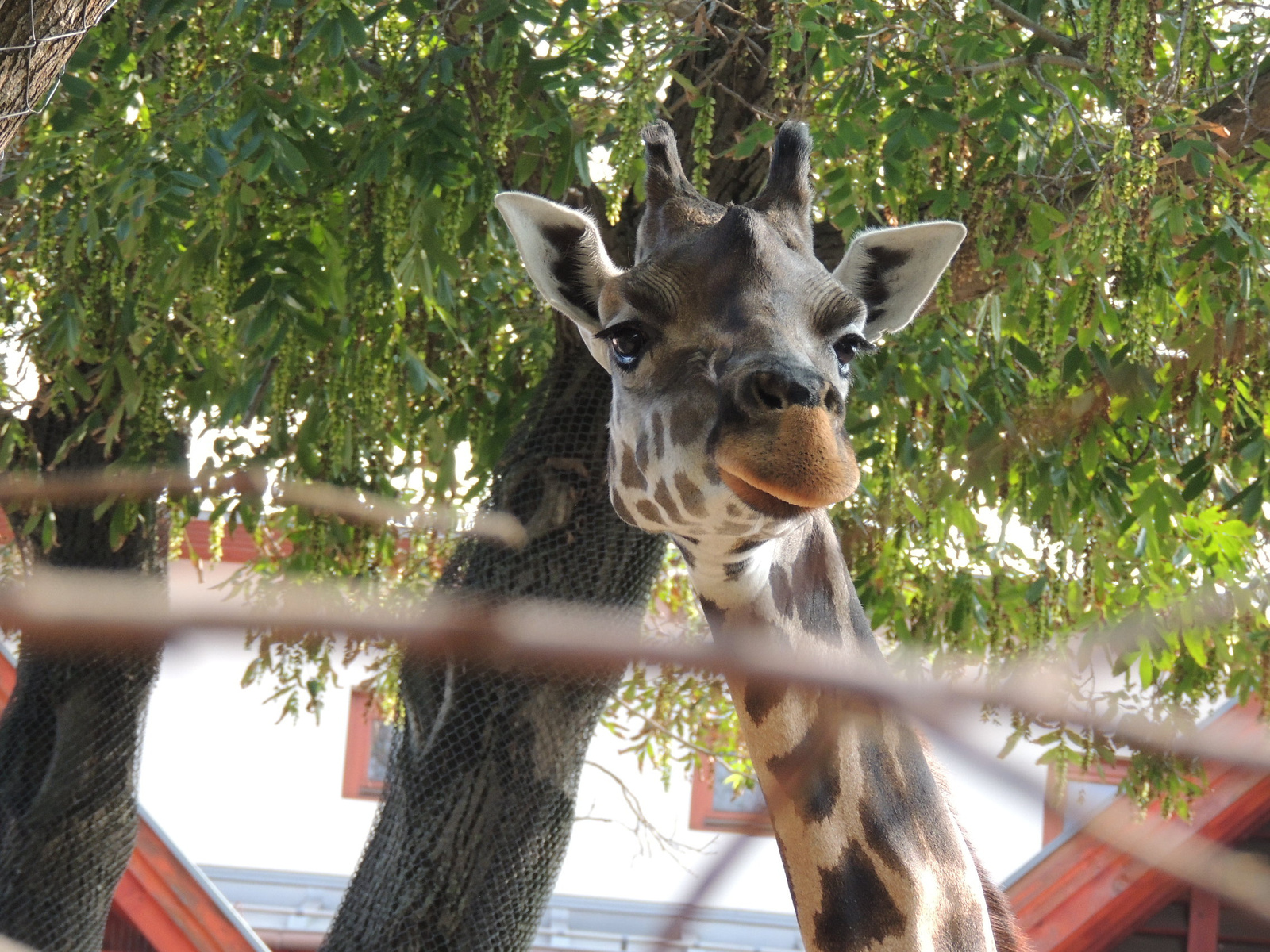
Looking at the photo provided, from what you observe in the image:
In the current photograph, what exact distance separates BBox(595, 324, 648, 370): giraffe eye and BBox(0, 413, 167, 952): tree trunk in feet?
11.7

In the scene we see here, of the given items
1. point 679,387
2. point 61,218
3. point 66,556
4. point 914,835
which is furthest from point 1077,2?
point 66,556

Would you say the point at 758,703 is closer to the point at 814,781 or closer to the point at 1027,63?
the point at 814,781

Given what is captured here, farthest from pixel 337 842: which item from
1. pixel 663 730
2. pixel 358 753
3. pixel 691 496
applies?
pixel 691 496

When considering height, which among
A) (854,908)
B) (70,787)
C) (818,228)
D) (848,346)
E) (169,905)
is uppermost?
(818,228)

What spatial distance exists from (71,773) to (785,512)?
15.2 ft

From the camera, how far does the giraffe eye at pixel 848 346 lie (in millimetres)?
2283

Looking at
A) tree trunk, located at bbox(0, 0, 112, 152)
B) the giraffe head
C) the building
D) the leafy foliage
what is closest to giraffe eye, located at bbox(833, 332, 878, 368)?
the giraffe head

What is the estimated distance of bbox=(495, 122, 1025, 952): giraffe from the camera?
6.31ft

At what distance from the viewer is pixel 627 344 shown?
230cm

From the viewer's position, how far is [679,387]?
2.12 metres

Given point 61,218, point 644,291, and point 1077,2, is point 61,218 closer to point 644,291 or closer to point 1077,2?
point 644,291

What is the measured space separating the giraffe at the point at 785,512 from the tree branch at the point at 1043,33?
63.4 inches

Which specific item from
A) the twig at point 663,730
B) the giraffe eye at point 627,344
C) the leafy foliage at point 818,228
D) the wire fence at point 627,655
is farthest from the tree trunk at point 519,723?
the wire fence at point 627,655

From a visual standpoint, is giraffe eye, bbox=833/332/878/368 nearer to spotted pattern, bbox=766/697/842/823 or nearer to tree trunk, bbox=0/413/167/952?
spotted pattern, bbox=766/697/842/823
